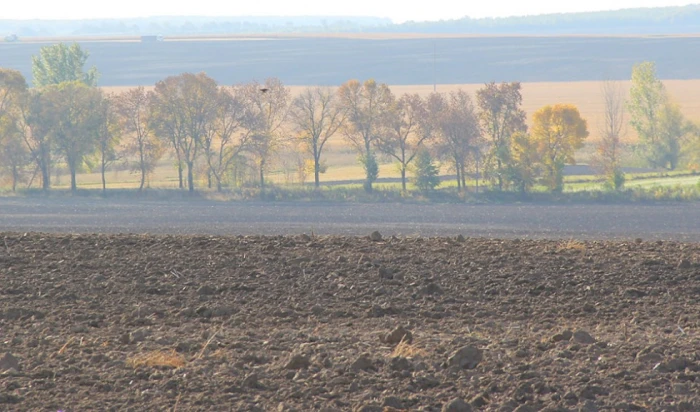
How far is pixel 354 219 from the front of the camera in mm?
36500

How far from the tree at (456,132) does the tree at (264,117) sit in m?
8.10

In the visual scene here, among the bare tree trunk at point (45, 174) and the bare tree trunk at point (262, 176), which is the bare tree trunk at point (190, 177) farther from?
the bare tree trunk at point (45, 174)

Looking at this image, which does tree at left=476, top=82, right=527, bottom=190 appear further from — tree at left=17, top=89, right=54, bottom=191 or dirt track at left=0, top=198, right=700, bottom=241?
tree at left=17, top=89, right=54, bottom=191

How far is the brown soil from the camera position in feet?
30.0

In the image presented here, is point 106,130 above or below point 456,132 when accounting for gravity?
above

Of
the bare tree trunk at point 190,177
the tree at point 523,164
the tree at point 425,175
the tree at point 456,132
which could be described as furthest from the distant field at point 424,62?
the tree at point 425,175

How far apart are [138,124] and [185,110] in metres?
2.68

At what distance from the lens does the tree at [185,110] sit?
53.9 meters

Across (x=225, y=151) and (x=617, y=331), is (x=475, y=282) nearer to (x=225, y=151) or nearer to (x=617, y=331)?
(x=617, y=331)

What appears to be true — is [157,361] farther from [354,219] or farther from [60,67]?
[60,67]

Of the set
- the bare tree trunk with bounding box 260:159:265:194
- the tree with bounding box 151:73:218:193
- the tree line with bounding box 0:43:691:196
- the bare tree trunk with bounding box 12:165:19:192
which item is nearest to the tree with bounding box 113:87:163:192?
the tree line with bounding box 0:43:691:196

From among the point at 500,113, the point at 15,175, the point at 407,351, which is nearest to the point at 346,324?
the point at 407,351

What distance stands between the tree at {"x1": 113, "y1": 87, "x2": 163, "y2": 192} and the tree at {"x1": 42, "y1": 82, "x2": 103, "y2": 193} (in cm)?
124

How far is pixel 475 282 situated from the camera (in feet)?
47.3
